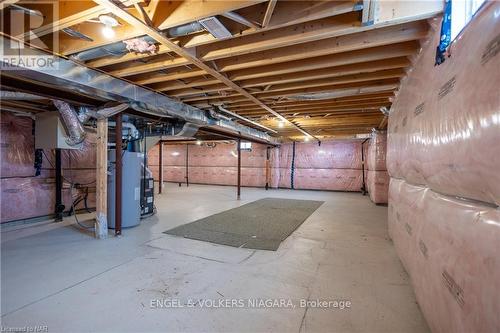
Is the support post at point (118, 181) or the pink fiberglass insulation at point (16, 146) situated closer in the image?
the support post at point (118, 181)

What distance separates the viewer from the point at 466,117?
1.04 metres

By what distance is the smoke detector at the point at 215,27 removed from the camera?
180 cm

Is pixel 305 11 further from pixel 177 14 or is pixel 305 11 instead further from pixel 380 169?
pixel 380 169

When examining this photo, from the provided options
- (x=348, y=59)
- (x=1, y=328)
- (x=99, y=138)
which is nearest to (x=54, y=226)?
(x=99, y=138)

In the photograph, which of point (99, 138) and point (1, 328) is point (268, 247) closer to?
point (1, 328)

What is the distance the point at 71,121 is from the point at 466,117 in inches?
175

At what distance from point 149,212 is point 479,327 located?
16.6ft

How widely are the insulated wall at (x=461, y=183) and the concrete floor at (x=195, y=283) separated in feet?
1.80

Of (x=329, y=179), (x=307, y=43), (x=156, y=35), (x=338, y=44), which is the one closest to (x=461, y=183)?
(x=338, y=44)

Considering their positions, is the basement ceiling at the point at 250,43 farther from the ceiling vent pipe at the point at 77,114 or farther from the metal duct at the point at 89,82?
the ceiling vent pipe at the point at 77,114

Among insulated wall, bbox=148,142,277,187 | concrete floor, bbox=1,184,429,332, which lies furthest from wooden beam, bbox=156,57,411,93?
insulated wall, bbox=148,142,277,187

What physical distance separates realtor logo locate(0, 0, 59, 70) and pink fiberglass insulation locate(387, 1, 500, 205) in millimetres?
2674

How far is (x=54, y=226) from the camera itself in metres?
4.25

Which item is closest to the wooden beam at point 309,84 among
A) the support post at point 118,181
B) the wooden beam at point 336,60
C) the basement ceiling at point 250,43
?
the basement ceiling at point 250,43
